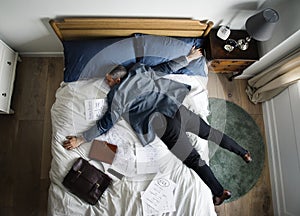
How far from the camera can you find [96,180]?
1500mm

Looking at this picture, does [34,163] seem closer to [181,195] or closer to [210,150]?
[181,195]

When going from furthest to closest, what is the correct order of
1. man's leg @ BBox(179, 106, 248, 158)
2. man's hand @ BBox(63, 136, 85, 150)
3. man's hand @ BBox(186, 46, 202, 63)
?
man's hand @ BBox(186, 46, 202, 63) → man's leg @ BBox(179, 106, 248, 158) → man's hand @ BBox(63, 136, 85, 150)

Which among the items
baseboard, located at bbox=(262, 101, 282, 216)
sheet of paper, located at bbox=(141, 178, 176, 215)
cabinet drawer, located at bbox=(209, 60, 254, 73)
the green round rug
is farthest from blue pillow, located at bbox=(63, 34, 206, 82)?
baseboard, located at bbox=(262, 101, 282, 216)

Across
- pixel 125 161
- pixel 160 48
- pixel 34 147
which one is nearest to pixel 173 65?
pixel 160 48

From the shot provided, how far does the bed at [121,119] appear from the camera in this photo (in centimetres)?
146

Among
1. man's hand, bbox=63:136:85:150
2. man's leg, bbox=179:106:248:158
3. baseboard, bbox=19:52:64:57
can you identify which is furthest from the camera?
Answer: baseboard, bbox=19:52:64:57

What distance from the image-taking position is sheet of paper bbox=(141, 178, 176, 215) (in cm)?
144

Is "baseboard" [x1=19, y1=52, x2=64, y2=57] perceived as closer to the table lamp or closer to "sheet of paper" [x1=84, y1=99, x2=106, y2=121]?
"sheet of paper" [x1=84, y1=99, x2=106, y2=121]

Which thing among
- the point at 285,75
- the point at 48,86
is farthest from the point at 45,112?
the point at 285,75

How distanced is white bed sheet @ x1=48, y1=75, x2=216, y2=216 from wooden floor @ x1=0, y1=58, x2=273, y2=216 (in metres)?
0.37

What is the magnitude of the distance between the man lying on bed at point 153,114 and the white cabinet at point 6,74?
0.68 meters

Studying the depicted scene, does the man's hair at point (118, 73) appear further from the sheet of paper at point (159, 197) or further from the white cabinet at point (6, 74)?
the white cabinet at point (6, 74)

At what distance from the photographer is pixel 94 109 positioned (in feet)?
5.29

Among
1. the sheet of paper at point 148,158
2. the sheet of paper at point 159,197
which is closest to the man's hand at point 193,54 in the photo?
the sheet of paper at point 148,158
